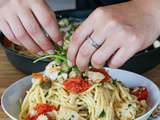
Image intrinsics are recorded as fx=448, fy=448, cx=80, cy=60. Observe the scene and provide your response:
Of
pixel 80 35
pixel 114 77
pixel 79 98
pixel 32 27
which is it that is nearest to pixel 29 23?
pixel 32 27

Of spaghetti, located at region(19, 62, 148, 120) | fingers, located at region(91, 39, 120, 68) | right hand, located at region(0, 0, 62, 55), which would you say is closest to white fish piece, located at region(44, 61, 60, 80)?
spaghetti, located at region(19, 62, 148, 120)

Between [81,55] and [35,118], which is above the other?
[81,55]

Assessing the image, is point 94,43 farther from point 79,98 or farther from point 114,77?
point 114,77

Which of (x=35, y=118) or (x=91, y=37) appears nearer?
(x=91, y=37)

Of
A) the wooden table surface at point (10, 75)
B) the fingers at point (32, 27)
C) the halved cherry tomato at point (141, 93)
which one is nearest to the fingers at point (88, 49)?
the fingers at point (32, 27)

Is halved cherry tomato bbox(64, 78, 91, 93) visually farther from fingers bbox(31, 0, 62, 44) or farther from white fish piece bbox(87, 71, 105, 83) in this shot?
fingers bbox(31, 0, 62, 44)

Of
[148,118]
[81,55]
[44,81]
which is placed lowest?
[148,118]

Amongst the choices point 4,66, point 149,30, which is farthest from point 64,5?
point 149,30

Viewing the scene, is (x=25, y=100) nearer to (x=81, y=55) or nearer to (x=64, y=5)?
(x=81, y=55)
